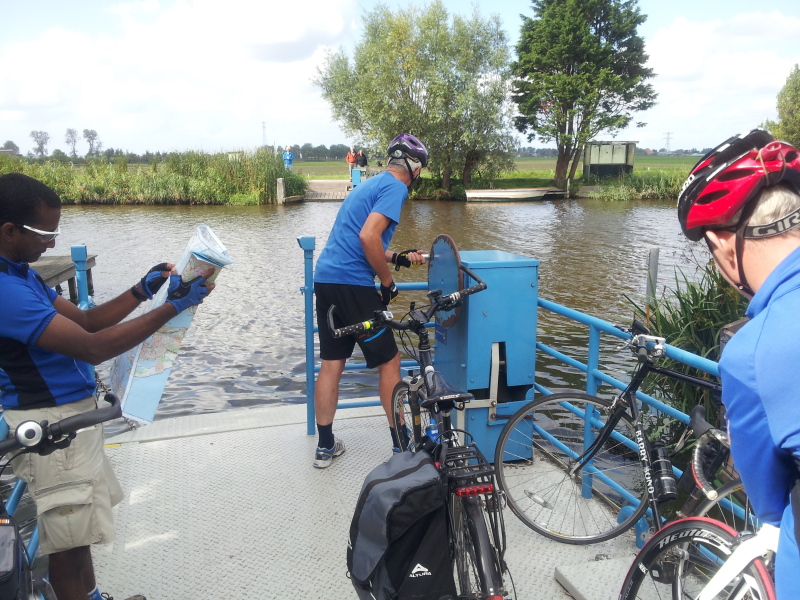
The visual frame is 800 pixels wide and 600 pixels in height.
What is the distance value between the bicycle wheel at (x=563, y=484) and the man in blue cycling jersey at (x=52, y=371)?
2009 mm

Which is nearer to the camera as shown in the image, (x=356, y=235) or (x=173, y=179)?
(x=356, y=235)

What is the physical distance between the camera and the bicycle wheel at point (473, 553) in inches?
Answer: 88.3

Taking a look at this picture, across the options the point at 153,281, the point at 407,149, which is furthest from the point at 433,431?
the point at 407,149

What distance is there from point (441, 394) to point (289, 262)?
12812 millimetres

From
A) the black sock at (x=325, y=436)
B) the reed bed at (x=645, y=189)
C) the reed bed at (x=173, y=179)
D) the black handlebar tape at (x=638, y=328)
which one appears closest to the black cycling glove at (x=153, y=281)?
the black sock at (x=325, y=436)

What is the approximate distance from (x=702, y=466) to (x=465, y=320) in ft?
5.68

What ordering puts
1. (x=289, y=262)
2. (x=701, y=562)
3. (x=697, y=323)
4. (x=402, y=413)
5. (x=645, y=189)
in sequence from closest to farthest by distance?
(x=701, y=562)
(x=402, y=413)
(x=697, y=323)
(x=289, y=262)
(x=645, y=189)

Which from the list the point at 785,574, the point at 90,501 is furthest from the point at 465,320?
the point at 785,574

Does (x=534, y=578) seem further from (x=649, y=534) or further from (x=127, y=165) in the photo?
(x=127, y=165)

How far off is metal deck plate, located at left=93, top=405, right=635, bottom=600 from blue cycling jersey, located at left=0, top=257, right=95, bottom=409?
1156mm

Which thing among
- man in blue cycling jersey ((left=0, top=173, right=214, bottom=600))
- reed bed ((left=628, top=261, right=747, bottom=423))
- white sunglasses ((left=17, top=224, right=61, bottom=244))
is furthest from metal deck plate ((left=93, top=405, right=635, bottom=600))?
reed bed ((left=628, top=261, right=747, bottom=423))

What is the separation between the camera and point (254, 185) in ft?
99.5

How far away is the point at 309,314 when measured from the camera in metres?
4.32

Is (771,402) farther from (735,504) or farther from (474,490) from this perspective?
(735,504)
